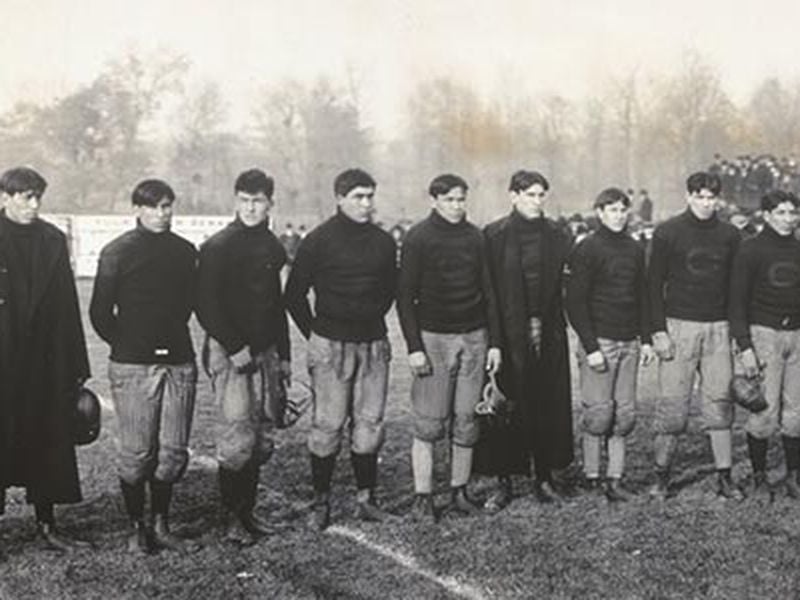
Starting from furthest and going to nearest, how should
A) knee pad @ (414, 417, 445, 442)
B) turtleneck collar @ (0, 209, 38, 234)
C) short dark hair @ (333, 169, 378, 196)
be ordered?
knee pad @ (414, 417, 445, 442), short dark hair @ (333, 169, 378, 196), turtleneck collar @ (0, 209, 38, 234)

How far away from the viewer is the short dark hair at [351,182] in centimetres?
592

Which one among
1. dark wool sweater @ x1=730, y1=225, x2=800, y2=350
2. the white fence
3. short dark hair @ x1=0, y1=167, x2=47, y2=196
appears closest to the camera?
short dark hair @ x1=0, y1=167, x2=47, y2=196

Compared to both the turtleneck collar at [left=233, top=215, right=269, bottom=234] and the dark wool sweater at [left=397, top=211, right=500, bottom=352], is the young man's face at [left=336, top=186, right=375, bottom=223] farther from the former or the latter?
the turtleneck collar at [left=233, top=215, right=269, bottom=234]

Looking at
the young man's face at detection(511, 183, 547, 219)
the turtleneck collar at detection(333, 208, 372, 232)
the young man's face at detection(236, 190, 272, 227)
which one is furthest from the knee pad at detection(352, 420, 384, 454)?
the young man's face at detection(511, 183, 547, 219)

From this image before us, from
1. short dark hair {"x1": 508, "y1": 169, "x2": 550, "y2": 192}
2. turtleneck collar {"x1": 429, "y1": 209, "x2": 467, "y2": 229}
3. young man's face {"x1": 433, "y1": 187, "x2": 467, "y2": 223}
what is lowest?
turtleneck collar {"x1": 429, "y1": 209, "x2": 467, "y2": 229}

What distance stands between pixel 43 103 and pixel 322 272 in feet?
120

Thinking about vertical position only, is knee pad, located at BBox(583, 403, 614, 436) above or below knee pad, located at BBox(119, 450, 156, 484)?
above

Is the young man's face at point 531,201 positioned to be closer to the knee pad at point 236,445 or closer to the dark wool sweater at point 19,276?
the knee pad at point 236,445

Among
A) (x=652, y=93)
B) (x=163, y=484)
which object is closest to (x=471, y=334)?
(x=163, y=484)

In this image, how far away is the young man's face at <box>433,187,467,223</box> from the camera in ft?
19.8

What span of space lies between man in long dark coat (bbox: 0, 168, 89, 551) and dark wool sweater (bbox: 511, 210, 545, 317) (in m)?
2.68

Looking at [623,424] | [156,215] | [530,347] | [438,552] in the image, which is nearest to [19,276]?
[156,215]

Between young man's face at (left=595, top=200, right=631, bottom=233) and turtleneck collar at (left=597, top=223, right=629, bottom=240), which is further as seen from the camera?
turtleneck collar at (left=597, top=223, right=629, bottom=240)

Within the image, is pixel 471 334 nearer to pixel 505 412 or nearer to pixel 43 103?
pixel 505 412
